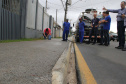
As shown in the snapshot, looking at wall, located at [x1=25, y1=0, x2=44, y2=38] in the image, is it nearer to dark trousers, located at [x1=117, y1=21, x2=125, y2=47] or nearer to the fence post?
the fence post

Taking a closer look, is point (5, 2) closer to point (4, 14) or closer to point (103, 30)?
point (4, 14)

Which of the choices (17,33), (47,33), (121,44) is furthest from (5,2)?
(121,44)

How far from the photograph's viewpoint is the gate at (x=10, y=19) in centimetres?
711

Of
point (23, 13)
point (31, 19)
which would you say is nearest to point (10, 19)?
point (23, 13)

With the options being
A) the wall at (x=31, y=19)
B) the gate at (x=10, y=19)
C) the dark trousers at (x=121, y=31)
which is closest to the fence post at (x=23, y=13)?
the gate at (x=10, y=19)

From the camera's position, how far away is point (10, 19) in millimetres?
7777

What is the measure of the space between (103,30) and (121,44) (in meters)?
1.95

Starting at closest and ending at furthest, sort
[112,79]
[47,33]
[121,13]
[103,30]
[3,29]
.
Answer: [112,79]
[121,13]
[3,29]
[103,30]
[47,33]

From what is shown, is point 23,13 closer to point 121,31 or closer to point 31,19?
point 31,19

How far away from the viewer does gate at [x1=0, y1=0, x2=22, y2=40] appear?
280 inches

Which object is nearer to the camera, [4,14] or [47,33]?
[4,14]

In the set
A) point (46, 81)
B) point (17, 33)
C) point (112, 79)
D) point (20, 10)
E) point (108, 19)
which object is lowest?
point (112, 79)

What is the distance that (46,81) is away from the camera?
144 cm

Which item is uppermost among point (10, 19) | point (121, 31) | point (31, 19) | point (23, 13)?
point (23, 13)
